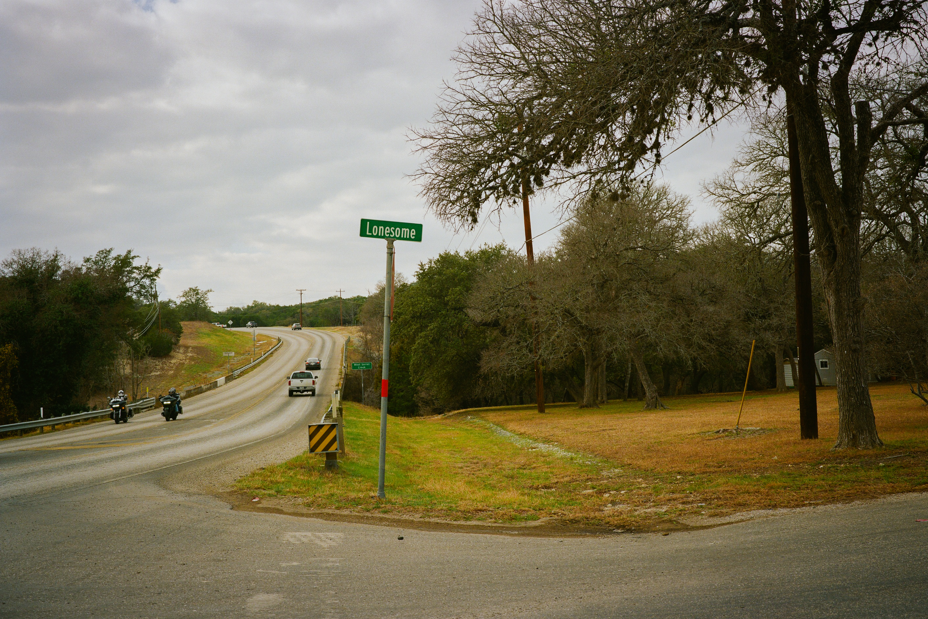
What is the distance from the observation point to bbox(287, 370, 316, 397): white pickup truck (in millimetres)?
43406

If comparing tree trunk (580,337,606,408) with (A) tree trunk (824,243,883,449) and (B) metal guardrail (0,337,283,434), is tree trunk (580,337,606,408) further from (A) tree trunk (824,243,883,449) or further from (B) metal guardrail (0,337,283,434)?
(B) metal guardrail (0,337,283,434)

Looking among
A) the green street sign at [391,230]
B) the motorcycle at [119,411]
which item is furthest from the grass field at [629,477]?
the motorcycle at [119,411]

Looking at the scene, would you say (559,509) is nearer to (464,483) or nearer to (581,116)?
(464,483)

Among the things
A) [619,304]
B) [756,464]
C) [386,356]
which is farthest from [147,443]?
[619,304]

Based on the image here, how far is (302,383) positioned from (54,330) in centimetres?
1532

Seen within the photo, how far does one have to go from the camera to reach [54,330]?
37.2m

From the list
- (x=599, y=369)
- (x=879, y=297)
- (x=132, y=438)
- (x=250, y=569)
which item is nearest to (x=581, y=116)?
(x=250, y=569)

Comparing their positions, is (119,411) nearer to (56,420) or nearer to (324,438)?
(56,420)

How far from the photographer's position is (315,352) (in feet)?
303

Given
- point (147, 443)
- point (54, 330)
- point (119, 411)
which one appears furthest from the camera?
point (54, 330)

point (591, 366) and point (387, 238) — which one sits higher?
point (387, 238)

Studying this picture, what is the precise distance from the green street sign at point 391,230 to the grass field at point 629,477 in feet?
13.6

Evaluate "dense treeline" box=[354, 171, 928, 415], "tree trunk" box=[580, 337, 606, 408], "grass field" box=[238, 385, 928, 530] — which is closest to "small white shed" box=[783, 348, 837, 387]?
"dense treeline" box=[354, 171, 928, 415]

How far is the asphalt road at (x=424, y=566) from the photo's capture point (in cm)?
451
